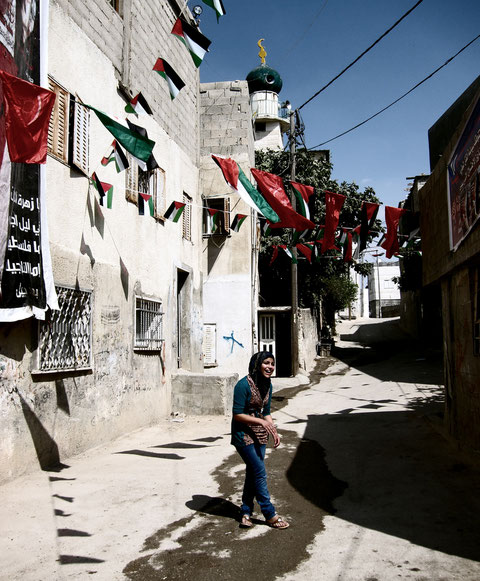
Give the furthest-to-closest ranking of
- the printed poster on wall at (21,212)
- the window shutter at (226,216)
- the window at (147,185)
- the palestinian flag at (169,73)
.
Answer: the window shutter at (226,216) < the window at (147,185) < the palestinian flag at (169,73) < the printed poster on wall at (21,212)

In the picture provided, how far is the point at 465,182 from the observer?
6.77 meters

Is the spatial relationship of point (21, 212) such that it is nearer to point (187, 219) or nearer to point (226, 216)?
point (187, 219)

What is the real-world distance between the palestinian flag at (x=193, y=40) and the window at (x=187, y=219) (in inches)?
247

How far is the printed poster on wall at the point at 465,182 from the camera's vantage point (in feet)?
20.4

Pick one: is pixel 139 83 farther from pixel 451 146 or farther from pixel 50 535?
pixel 50 535

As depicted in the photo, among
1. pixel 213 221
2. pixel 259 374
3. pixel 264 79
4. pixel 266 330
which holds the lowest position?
pixel 259 374

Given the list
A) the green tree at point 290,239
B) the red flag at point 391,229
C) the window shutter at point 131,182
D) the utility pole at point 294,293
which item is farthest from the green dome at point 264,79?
the window shutter at point 131,182

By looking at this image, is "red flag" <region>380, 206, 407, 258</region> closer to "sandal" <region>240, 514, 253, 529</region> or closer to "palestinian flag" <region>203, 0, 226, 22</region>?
"palestinian flag" <region>203, 0, 226, 22</region>

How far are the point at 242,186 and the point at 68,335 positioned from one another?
3.99 metres

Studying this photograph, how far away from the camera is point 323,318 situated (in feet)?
105

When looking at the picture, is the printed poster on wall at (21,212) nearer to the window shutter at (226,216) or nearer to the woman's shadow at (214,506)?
the woman's shadow at (214,506)

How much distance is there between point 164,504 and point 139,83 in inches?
316

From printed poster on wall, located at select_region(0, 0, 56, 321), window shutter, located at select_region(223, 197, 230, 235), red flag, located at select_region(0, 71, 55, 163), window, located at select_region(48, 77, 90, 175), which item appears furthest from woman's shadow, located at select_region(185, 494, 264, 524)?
window shutter, located at select_region(223, 197, 230, 235)

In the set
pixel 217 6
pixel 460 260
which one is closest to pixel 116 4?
pixel 217 6
